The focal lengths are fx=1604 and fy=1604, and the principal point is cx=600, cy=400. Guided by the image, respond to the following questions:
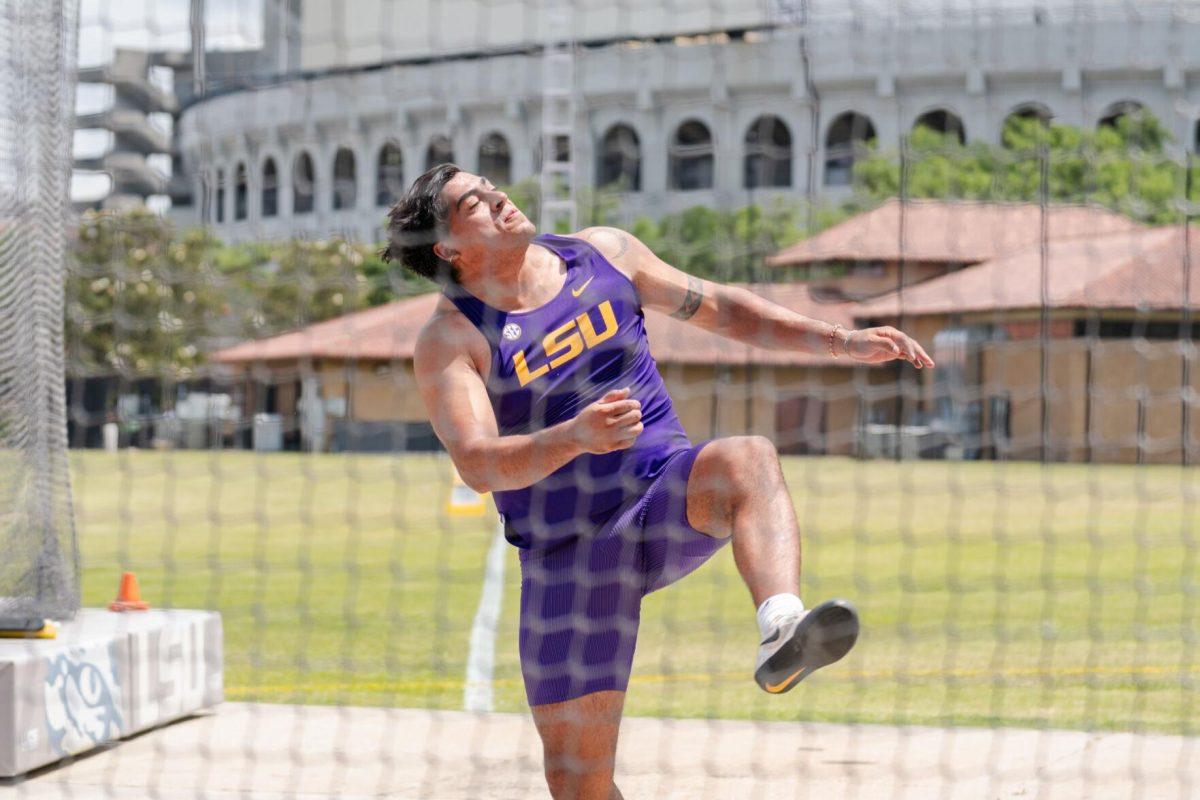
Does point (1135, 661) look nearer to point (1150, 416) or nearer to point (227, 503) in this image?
point (227, 503)

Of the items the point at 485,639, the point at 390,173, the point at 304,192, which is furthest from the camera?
the point at 390,173

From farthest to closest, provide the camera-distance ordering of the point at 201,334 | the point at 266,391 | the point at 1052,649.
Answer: the point at 266,391 → the point at 201,334 → the point at 1052,649

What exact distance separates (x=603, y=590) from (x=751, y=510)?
54 cm

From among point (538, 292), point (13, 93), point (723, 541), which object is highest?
point (13, 93)

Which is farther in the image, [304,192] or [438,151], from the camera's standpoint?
[438,151]

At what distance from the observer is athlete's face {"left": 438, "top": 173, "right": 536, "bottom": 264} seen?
398 cm

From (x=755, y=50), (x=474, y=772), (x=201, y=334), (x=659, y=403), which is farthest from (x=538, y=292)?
(x=201, y=334)

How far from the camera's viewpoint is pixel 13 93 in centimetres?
633

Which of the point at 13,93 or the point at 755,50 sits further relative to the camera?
the point at 755,50

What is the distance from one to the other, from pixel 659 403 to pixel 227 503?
1993cm

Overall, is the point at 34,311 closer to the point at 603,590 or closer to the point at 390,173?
the point at 603,590

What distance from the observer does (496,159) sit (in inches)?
1820

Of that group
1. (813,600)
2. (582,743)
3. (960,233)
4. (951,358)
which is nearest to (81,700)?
(582,743)

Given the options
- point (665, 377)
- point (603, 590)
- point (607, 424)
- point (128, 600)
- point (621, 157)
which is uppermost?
point (621, 157)
